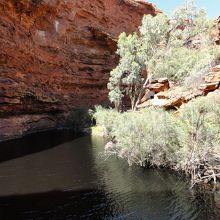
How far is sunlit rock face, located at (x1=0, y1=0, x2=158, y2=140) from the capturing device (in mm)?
33281

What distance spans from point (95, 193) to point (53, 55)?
29018 mm

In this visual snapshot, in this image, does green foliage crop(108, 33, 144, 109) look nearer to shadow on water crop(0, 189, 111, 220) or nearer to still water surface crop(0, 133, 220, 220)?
still water surface crop(0, 133, 220, 220)

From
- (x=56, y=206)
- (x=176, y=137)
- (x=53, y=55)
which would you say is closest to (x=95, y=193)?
(x=56, y=206)

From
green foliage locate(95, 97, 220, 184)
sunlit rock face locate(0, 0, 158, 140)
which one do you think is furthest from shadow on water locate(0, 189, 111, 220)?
sunlit rock face locate(0, 0, 158, 140)

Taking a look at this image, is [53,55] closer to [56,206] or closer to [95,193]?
[95,193]

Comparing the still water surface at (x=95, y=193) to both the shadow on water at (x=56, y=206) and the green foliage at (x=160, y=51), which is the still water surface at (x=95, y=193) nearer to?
the shadow on water at (x=56, y=206)

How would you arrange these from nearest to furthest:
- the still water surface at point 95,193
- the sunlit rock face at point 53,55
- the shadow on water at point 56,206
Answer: the still water surface at point 95,193 < the shadow on water at point 56,206 < the sunlit rock face at point 53,55

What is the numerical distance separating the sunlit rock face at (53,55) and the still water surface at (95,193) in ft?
54.3

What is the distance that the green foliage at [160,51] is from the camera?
30.7 meters

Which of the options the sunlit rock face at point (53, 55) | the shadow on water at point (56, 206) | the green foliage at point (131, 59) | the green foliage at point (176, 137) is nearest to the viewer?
the shadow on water at point (56, 206)

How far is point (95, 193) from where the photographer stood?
13.1 meters

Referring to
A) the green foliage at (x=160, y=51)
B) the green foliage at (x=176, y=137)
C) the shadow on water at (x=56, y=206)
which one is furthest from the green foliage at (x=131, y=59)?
Answer: the shadow on water at (x=56, y=206)

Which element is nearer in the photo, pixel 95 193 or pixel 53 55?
pixel 95 193

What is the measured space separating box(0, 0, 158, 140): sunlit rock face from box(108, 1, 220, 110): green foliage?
9932 millimetres
